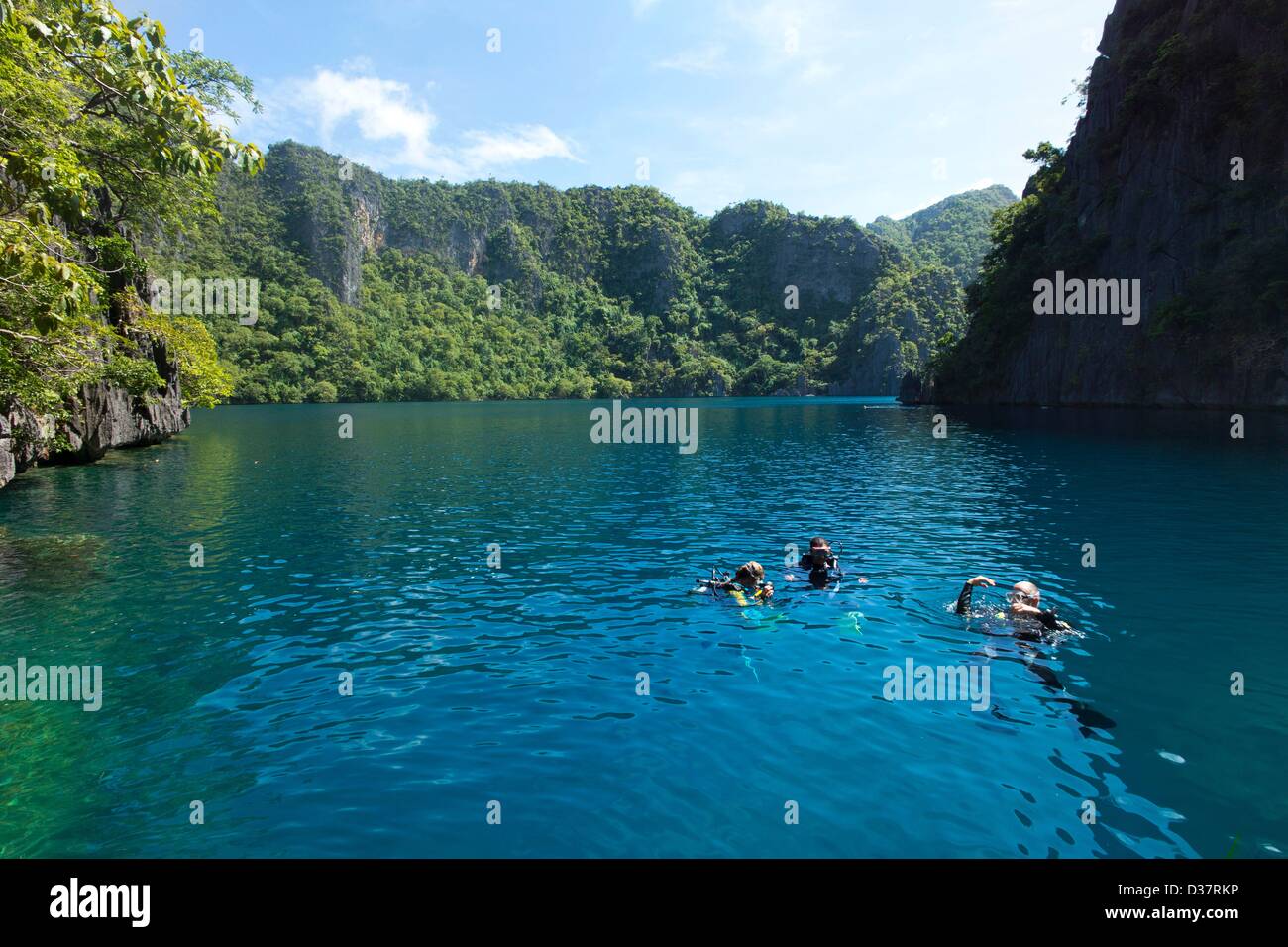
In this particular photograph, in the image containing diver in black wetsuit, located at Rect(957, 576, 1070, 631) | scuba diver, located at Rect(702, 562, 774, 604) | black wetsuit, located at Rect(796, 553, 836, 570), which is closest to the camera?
diver in black wetsuit, located at Rect(957, 576, 1070, 631)

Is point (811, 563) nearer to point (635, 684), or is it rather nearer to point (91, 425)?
point (635, 684)

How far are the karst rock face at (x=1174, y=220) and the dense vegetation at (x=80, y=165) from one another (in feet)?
237

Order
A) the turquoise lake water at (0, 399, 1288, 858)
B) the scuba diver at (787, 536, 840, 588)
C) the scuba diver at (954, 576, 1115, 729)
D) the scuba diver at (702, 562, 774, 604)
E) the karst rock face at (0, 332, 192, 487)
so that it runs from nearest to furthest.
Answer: the turquoise lake water at (0, 399, 1288, 858), the scuba diver at (954, 576, 1115, 729), the scuba diver at (702, 562, 774, 604), the scuba diver at (787, 536, 840, 588), the karst rock face at (0, 332, 192, 487)

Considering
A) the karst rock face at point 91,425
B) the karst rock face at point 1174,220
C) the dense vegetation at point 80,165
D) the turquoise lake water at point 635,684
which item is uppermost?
the karst rock face at point 1174,220

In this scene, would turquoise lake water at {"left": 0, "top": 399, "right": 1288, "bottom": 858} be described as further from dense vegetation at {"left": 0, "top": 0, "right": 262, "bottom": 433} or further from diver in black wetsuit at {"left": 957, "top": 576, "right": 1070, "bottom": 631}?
dense vegetation at {"left": 0, "top": 0, "right": 262, "bottom": 433}

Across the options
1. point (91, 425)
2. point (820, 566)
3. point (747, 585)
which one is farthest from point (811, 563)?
point (91, 425)

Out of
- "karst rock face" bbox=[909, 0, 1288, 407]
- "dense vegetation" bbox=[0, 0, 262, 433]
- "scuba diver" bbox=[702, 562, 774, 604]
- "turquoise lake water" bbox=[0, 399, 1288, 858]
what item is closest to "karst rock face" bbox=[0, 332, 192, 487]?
"dense vegetation" bbox=[0, 0, 262, 433]

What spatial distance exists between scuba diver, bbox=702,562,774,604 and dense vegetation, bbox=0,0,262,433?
1250cm

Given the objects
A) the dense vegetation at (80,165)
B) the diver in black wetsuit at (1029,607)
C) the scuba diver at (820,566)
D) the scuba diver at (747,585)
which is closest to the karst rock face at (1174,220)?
the scuba diver at (820,566)

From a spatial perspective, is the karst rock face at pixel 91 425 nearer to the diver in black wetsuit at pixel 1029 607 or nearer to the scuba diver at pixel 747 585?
the scuba diver at pixel 747 585

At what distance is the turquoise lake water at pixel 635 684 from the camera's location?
790 cm

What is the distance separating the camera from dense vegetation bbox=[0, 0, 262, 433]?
6746 mm

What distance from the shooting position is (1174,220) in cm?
6825
